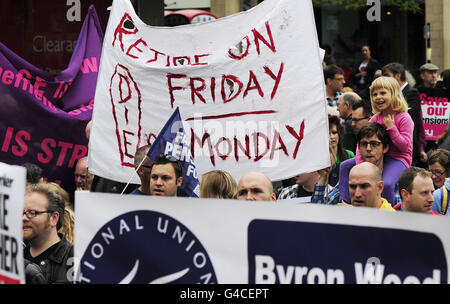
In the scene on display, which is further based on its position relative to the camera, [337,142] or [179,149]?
[337,142]

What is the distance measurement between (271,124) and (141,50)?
114 centimetres

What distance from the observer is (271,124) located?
6.71 m

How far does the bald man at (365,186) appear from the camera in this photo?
625 centimetres

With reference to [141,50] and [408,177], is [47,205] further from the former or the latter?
[408,177]

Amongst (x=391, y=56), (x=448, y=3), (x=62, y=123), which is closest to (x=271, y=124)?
(x=62, y=123)

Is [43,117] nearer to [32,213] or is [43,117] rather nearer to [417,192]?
[32,213]

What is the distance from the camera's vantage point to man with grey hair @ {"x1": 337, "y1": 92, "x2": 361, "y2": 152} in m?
9.65

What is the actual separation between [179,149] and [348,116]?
4.27 metres

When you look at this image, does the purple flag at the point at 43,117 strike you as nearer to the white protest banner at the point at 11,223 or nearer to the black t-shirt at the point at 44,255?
the black t-shirt at the point at 44,255

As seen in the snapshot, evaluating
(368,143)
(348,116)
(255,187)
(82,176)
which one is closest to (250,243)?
(255,187)

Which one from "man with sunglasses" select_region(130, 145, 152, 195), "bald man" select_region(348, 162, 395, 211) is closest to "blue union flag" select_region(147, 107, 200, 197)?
"man with sunglasses" select_region(130, 145, 152, 195)

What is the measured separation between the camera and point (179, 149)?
6223 mm

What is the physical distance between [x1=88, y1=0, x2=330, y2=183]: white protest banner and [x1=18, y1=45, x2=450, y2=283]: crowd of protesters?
0.23 metres

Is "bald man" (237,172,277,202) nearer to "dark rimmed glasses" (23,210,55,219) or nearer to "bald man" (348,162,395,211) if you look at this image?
"bald man" (348,162,395,211)
